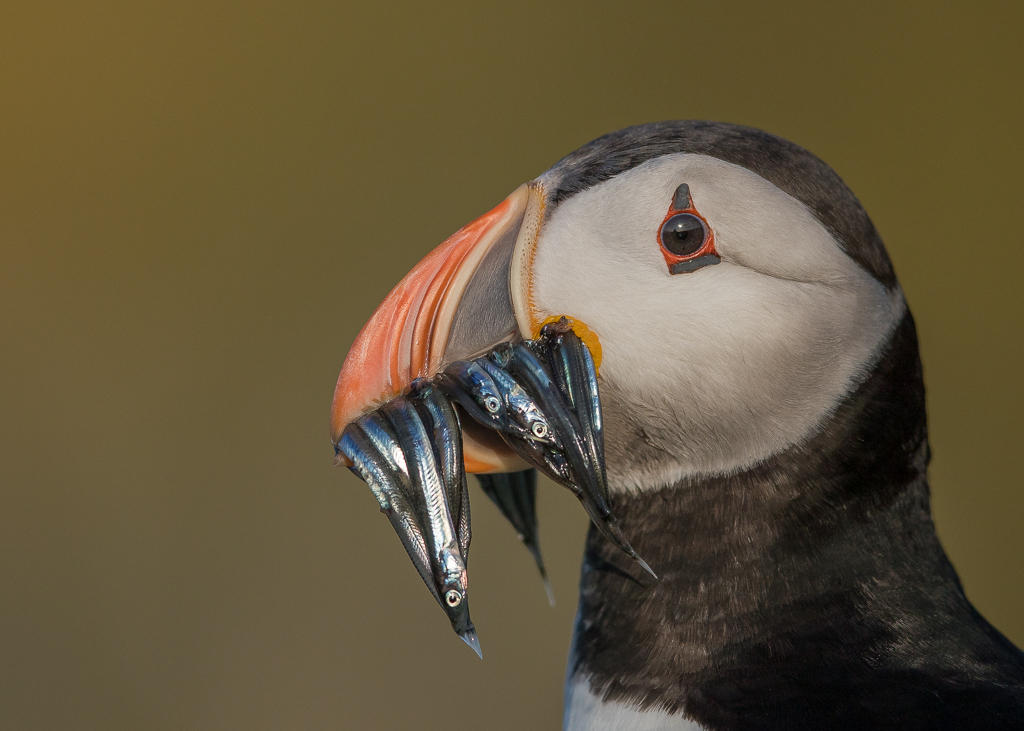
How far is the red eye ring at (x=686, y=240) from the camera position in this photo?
3.21 ft

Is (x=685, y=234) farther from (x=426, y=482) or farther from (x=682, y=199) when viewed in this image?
(x=426, y=482)

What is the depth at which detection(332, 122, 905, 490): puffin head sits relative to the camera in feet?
3.22

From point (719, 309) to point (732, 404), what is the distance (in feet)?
0.32

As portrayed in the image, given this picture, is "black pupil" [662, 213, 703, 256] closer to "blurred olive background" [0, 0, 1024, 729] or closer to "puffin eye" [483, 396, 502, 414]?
"puffin eye" [483, 396, 502, 414]

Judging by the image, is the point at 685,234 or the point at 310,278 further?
the point at 310,278

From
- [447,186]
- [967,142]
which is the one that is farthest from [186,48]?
[967,142]

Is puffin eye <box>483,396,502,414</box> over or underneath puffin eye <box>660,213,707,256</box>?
underneath

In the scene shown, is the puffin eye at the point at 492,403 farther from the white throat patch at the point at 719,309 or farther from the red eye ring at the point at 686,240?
the red eye ring at the point at 686,240

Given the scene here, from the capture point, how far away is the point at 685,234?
981 mm

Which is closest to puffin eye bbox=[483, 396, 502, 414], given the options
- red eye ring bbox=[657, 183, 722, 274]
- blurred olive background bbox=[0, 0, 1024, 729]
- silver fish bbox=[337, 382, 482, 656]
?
silver fish bbox=[337, 382, 482, 656]

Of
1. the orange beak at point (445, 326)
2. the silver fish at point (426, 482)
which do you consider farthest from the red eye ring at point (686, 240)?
the silver fish at point (426, 482)

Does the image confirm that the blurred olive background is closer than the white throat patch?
No

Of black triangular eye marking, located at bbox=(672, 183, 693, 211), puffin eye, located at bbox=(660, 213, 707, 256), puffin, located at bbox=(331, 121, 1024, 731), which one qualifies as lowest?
puffin, located at bbox=(331, 121, 1024, 731)

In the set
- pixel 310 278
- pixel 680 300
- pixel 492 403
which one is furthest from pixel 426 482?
pixel 310 278
